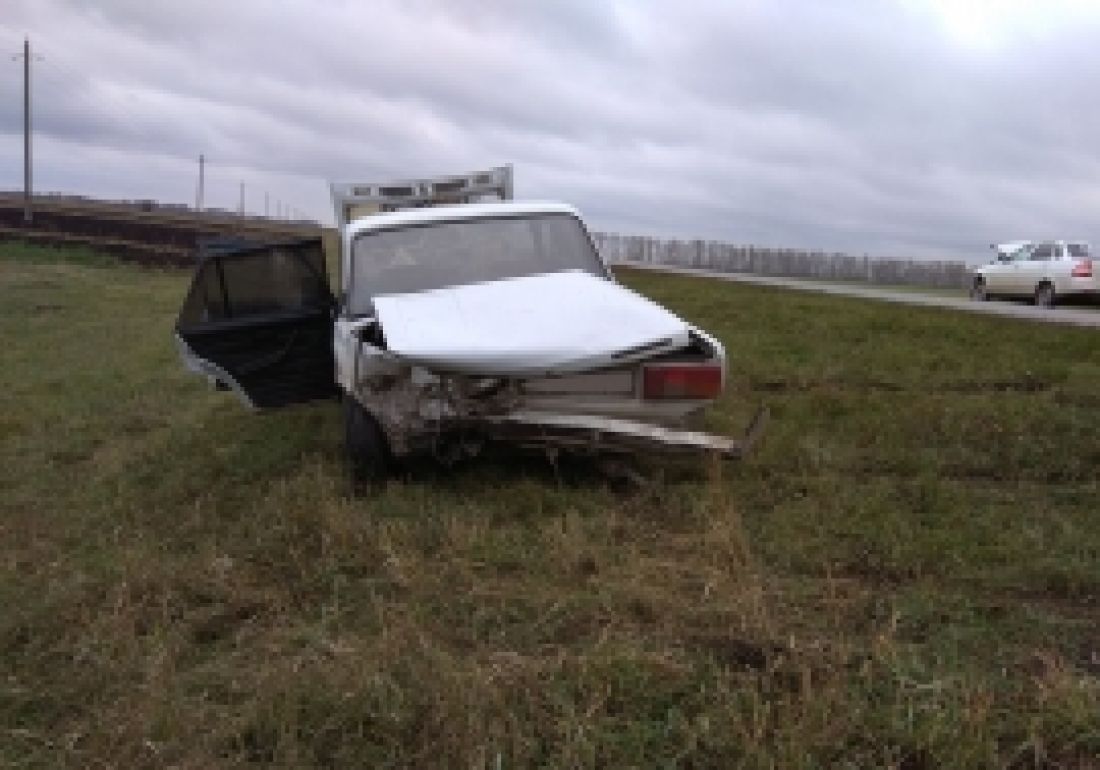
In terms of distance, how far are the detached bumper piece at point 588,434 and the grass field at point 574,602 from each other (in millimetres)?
279

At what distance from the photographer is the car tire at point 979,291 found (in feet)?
75.1

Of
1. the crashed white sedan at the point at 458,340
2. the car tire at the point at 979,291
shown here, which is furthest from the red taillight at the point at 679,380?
the car tire at the point at 979,291

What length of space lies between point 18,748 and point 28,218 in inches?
1841

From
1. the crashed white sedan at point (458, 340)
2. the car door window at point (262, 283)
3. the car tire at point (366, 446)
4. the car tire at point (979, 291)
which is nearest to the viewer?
the crashed white sedan at point (458, 340)

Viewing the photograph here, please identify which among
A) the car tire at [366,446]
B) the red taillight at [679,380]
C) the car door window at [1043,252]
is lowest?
the car tire at [366,446]

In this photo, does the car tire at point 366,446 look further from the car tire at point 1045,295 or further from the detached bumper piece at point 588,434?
the car tire at point 1045,295

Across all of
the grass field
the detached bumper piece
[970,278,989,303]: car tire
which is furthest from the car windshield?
[970,278,989,303]: car tire

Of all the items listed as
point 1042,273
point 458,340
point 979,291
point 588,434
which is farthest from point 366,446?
point 979,291

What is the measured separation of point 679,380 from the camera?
17.2 ft

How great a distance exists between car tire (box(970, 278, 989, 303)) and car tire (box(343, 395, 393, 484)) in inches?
802

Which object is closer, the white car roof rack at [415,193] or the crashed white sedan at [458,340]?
the crashed white sedan at [458,340]

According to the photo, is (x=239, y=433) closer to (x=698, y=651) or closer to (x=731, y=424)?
(x=731, y=424)

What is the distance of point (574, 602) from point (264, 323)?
3732 millimetres

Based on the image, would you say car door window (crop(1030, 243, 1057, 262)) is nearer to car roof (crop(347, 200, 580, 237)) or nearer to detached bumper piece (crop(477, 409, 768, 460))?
car roof (crop(347, 200, 580, 237))
